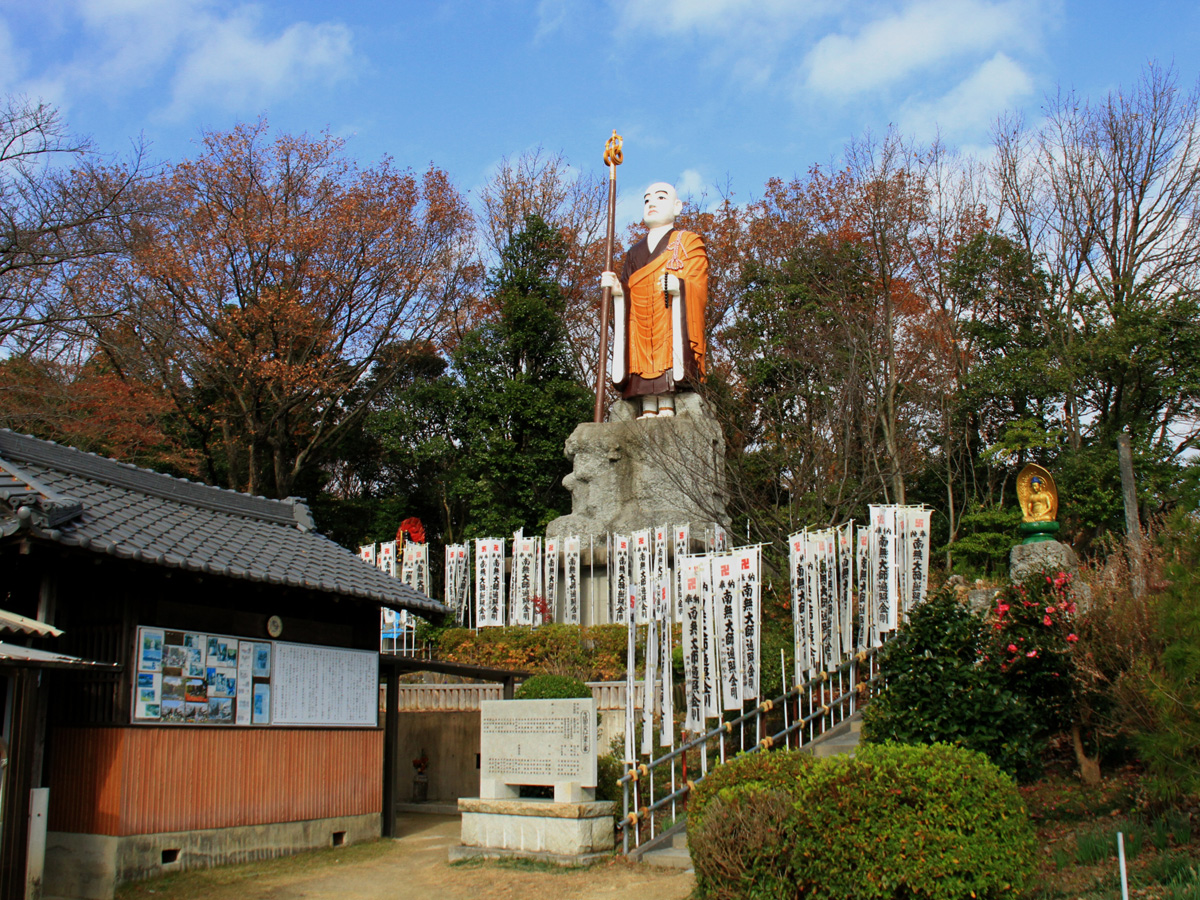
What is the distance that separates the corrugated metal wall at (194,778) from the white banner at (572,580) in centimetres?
819

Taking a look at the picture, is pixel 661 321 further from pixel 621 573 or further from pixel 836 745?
pixel 836 745

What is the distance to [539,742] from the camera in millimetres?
9367

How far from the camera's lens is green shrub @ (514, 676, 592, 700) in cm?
1024

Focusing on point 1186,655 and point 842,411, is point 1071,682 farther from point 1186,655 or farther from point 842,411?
point 842,411

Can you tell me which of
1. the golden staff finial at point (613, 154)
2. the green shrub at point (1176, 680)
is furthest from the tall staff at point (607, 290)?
the green shrub at point (1176, 680)

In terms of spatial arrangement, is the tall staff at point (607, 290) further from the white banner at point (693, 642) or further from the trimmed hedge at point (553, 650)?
the white banner at point (693, 642)

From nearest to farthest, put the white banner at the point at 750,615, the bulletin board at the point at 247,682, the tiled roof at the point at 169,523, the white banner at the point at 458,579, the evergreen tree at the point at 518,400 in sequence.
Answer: the tiled roof at the point at 169,523
the bulletin board at the point at 247,682
the white banner at the point at 750,615
the white banner at the point at 458,579
the evergreen tree at the point at 518,400

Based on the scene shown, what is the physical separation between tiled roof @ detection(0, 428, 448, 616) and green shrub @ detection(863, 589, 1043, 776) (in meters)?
5.02

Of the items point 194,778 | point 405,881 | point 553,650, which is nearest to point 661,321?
point 553,650

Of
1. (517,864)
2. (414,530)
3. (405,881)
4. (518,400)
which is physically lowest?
(405,881)

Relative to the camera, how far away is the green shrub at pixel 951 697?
8.40 metres

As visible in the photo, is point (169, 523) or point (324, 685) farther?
point (324, 685)

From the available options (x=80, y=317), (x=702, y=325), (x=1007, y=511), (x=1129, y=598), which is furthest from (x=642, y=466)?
(x=1129, y=598)

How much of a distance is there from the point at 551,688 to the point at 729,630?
6.68ft
